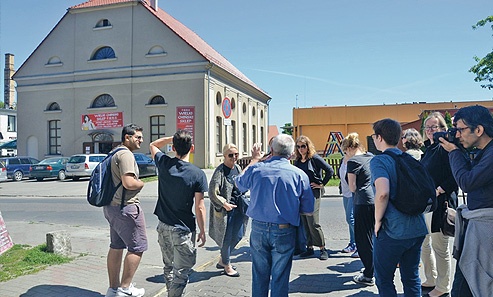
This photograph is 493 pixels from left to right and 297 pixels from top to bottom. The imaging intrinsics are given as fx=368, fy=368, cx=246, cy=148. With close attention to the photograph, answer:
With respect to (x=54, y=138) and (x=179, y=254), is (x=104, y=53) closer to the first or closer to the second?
(x=54, y=138)

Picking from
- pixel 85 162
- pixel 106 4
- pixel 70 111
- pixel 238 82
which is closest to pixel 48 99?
pixel 70 111

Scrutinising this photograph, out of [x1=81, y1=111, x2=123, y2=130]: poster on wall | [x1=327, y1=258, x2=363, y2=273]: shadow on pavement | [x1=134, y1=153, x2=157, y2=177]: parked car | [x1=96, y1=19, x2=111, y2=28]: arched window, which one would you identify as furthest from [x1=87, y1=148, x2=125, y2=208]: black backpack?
[x1=96, y1=19, x2=111, y2=28]: arched window

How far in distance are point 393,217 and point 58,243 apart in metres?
5.17

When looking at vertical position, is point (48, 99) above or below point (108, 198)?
above

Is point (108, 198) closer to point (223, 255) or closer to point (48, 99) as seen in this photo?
point (223, 255)

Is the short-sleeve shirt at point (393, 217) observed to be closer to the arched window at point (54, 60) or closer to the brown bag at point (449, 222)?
the brown bag at point (449, 222)

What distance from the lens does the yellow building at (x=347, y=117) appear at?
1721 inches

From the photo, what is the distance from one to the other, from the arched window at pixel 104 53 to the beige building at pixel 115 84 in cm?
8

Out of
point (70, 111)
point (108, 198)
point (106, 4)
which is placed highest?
point (106, 4)

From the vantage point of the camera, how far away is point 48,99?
96.3ft

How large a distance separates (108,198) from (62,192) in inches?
551

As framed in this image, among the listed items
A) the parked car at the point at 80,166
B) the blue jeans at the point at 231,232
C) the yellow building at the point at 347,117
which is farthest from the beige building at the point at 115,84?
the blue jeans at the point at 231,232

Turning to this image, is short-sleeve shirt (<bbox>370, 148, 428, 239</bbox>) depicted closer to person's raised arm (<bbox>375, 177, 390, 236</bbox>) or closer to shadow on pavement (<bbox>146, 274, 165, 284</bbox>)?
person's raised arm (<bbox>375, 177, 390, 236</bbox>)

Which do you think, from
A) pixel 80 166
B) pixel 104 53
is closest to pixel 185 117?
pixel 80 166
